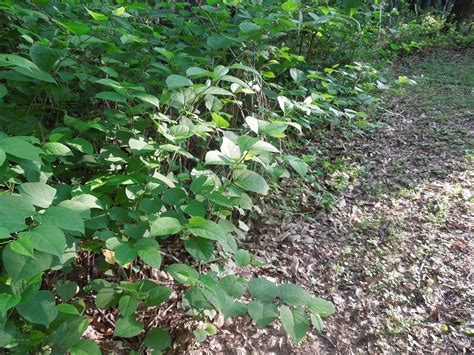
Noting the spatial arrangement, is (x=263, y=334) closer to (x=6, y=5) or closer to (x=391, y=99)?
(x=6, y=5)

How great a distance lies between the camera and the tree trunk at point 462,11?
30.5 feet

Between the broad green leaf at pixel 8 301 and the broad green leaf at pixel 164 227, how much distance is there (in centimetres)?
45

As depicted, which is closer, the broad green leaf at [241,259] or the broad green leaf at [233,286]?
the broad green leaf at [233,286]

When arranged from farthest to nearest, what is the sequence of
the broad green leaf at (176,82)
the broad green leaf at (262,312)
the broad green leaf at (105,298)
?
the broad green leaf at (176,82) < the broad green leaf at (105,298) < the broad green leaf at (262,312)

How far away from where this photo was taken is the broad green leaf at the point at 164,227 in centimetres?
129

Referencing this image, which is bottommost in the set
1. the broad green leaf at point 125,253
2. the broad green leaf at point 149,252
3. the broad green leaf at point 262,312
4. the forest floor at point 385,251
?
the forest floor at point 385,251

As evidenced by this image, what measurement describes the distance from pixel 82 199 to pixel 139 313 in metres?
0.73

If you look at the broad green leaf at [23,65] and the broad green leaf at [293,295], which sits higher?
the broad green leaf at [23,65]

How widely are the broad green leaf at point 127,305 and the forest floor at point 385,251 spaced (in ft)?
2.33

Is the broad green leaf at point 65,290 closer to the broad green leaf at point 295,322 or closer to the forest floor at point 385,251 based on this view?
the forest floor at point 385,251

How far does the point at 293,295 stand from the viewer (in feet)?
4.66

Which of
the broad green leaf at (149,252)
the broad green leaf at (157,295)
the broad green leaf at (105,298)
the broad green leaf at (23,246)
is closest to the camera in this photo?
the broad green leaf at (23,246)

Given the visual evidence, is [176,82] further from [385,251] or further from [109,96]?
[385,251]

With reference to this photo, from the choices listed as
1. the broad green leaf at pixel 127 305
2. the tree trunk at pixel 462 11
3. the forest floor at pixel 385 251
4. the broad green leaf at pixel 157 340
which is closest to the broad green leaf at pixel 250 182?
the broad green leaf at pixel 127 305
